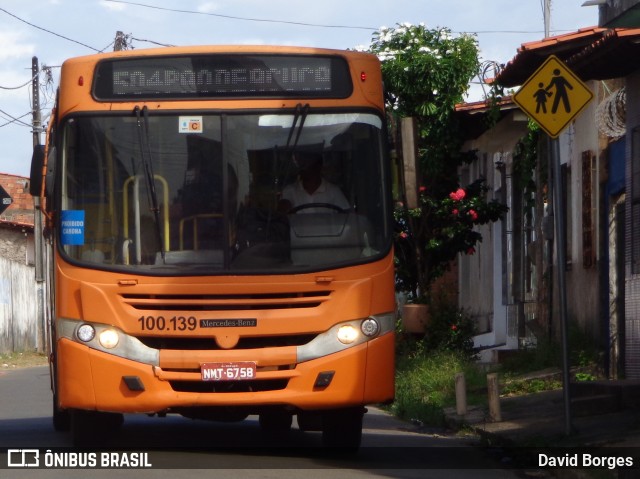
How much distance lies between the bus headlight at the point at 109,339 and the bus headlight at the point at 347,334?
1601mm

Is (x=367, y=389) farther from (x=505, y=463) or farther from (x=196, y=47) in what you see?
(x=196, y=47)

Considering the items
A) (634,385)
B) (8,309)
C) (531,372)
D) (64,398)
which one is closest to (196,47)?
(64,398)

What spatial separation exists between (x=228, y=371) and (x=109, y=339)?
0.88 m

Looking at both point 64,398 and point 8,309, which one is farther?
point 8,309

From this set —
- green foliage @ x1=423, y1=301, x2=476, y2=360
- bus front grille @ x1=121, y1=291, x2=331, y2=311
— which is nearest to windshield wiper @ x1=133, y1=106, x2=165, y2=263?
bus front grille @ x1=121, y1=291, x2=331, y2=311

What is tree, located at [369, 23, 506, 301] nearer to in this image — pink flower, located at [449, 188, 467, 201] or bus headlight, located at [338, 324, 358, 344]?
pink flower, located at [449, 188, 467, 201]

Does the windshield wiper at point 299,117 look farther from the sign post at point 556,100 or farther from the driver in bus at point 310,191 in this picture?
the sign post at point 556,100

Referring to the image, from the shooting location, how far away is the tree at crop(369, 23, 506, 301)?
2231 centimetres

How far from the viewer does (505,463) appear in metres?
10.7

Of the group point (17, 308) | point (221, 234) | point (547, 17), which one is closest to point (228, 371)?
point (221, 234)

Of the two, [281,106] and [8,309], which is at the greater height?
[281,106]

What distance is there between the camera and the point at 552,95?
11578mm

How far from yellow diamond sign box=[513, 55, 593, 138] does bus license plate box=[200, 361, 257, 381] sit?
3.44m

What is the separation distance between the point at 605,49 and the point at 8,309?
29.8 m
